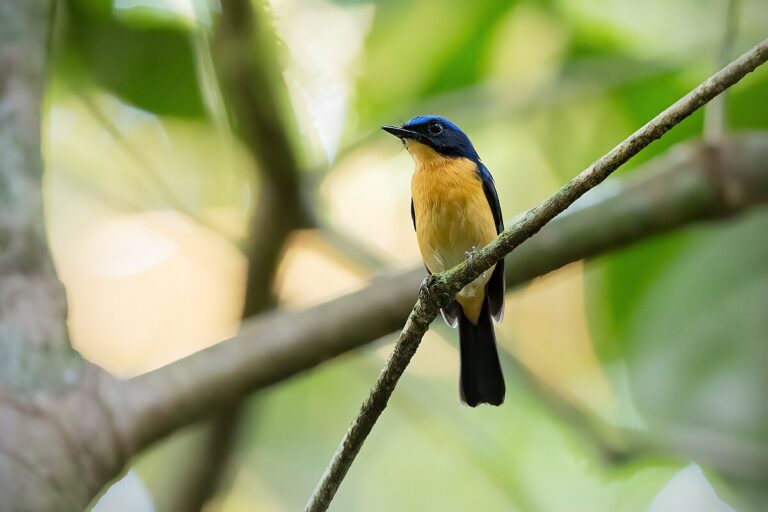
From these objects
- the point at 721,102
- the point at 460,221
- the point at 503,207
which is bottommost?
the point at 503,207

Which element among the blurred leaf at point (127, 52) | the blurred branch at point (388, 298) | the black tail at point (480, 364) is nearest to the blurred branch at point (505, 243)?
the blurred branch at point (388, 298)

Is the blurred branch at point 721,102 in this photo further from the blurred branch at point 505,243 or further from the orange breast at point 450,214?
the blurred branch at point 505,243

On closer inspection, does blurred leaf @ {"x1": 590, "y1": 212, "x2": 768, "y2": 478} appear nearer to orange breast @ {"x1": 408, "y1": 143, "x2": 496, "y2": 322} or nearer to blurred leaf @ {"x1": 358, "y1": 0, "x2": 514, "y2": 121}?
blurred leaf @ {"x1": 358, "y1": 0, "x2": 514, "y2": 121}

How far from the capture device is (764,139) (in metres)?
3.82

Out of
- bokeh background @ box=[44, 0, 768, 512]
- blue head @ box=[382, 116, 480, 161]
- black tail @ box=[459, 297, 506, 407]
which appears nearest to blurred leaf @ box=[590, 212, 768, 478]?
bokeh background @ box=[44, 0, 768, 512]

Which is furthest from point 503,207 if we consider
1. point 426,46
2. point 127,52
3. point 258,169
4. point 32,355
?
point 32,355

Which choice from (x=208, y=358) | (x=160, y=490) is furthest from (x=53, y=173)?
(x=208, y=358)

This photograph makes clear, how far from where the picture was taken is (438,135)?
4.12 m

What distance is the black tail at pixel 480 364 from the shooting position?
396 centimetres

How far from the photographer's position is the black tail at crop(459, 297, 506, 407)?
13.0ft

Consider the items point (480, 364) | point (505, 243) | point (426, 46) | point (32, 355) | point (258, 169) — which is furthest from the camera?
point (426, 46)

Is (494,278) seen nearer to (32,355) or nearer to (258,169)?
(258,169)

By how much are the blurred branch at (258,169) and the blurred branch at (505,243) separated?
1680 millimetres

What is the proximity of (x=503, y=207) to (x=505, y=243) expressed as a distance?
325 centimetres
